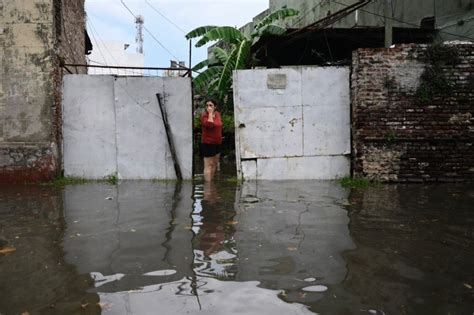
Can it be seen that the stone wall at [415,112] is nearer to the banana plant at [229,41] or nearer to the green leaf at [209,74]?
the banana plant at [229,41]

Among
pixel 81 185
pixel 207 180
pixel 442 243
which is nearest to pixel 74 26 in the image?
pixel 81 185

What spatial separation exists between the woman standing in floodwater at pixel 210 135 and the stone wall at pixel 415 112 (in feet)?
8.50

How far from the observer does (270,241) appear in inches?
172

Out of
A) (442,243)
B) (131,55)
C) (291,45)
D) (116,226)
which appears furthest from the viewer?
(131,55)

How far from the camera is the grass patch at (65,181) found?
8.18 m

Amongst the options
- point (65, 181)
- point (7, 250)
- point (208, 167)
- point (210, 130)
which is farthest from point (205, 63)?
point (7, 250)

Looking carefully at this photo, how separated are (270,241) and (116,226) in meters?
1.77

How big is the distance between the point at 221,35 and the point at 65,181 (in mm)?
6709

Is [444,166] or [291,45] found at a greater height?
[291,45]

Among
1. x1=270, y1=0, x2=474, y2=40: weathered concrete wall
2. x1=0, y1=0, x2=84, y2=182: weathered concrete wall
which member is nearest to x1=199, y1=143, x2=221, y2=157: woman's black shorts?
x1=0, y1=0, x2=84, y2=182: weathered concrete wall

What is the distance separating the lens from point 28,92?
328 inches

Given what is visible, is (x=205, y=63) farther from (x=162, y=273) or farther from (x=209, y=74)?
(x=162, y=273)

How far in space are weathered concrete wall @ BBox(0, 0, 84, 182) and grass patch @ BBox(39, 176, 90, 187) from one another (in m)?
0.16

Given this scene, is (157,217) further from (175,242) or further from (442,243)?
(442,243)
